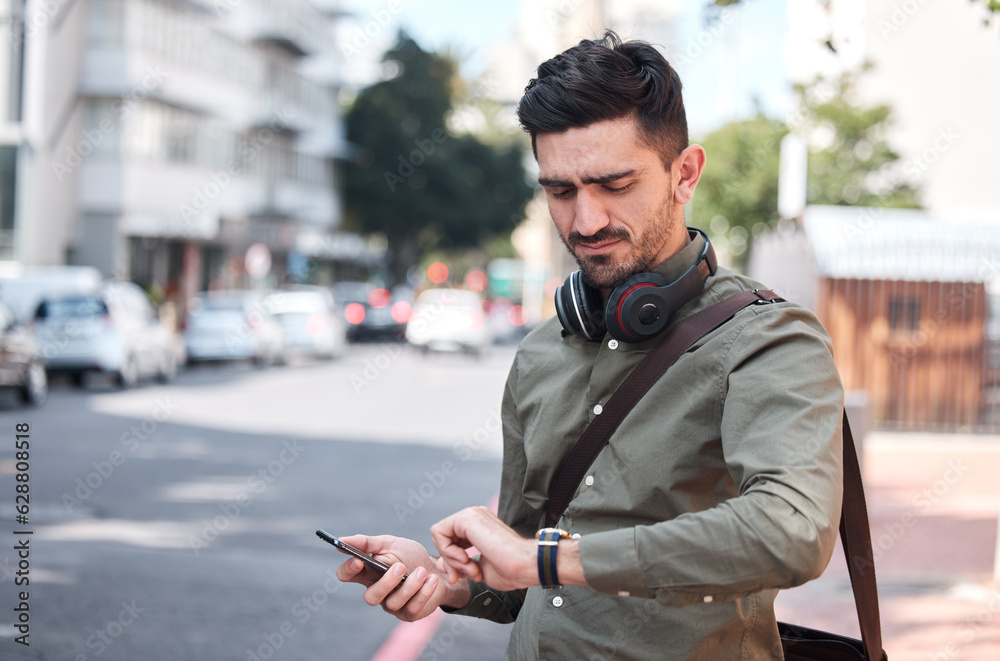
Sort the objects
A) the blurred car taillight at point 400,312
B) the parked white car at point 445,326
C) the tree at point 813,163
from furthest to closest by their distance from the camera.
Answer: the blurred car taillight at point 400,312, the parked white car at point 445,326, the tree at point 813,163

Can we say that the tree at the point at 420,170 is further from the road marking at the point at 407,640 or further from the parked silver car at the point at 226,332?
the road marking at the point at 407,640

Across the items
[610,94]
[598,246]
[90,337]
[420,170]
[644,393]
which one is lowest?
[90,337]

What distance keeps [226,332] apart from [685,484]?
83.8ft

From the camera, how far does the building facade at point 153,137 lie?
1206 inches

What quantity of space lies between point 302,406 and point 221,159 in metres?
25.4

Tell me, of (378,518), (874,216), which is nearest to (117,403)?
(378,518)

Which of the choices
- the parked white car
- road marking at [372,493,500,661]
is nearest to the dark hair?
road marking at [372,493,500,661]

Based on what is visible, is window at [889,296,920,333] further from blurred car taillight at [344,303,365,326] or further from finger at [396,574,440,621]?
blurred car taillight at [344,303,365,326]

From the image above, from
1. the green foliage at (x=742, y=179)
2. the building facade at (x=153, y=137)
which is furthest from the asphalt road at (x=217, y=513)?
the building facade at (x=153, y=137)

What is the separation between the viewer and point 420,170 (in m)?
51.9

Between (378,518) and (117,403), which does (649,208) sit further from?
(117,403)

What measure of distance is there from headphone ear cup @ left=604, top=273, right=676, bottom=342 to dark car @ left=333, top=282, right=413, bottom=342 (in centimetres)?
3751

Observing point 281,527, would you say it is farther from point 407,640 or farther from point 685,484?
point 685,484

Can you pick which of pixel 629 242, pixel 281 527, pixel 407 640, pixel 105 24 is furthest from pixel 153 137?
pixel 629 242
